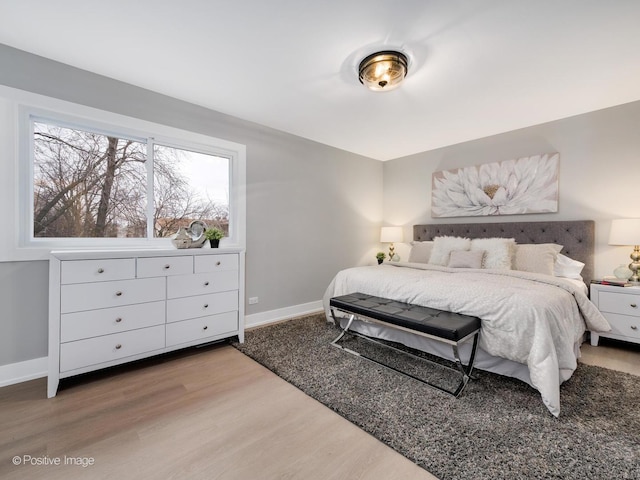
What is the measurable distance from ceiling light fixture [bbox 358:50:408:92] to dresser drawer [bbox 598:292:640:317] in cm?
272

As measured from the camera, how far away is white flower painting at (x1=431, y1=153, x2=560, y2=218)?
10.7 feet

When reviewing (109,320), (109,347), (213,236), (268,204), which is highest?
(268,204)

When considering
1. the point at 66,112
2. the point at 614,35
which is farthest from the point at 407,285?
the point at 66,112

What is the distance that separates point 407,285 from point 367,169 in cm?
267

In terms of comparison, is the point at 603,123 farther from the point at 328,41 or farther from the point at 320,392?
the point at 320,392

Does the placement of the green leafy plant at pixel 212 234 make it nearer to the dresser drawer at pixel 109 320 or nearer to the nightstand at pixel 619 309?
the dresser drawer at pixel 109 320

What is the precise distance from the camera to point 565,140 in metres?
3.14

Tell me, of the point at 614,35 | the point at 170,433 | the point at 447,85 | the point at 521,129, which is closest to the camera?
the point at 170,433

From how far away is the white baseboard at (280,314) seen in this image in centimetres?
324

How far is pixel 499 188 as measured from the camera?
3.60 meters

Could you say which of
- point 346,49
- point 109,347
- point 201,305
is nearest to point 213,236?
point 201,305

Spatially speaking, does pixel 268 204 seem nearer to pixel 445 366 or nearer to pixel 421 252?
pixel 421 252

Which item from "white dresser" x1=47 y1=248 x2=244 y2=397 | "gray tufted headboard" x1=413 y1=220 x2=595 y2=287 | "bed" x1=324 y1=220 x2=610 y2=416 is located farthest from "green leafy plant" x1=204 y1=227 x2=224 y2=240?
"gray tufted headboard" x1=413 y1=220 x2=595 y2=287

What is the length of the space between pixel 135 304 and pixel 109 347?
1.08 ft
